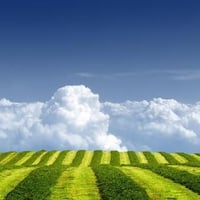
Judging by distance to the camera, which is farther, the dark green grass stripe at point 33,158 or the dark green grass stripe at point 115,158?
the dark green grass stripe at point 33,158

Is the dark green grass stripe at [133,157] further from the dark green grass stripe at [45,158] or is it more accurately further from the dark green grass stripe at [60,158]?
the dark green grass stripe at [45,158]

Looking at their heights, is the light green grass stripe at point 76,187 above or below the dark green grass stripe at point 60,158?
below

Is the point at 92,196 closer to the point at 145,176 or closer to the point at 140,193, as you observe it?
the point at 140,193

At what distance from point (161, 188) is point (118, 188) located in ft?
10.6

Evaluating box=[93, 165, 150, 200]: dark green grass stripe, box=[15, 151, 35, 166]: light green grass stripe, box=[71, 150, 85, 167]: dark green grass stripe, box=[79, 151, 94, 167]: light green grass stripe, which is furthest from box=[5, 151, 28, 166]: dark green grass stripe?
box=[93, 165, 150, 200]: dark green grass stripe

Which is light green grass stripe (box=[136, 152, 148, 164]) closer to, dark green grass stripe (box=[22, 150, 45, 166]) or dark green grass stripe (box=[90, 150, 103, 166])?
dark green grass stripe (box=[90, 150, 103, 166])

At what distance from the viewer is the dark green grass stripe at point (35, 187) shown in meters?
32.0

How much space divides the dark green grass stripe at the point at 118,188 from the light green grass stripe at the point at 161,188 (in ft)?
2.32

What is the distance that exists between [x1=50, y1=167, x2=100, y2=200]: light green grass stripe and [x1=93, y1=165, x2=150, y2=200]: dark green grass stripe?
1.80 feet

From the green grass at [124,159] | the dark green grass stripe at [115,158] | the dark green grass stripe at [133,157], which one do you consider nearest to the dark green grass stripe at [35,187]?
the dark green grass stripe at [115,158]

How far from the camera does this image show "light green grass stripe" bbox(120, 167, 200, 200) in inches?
1253

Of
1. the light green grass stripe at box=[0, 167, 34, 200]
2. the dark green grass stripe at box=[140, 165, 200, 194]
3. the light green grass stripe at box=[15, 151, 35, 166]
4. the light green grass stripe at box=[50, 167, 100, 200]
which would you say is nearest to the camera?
the light green grass stripe at box=[50, 167, 100, 200]

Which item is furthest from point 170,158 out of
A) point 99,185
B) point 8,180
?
point 99,185

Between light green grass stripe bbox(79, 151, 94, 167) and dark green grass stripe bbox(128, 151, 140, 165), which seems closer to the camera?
light green grass stripe bbox(79, 151, 94, 167)
